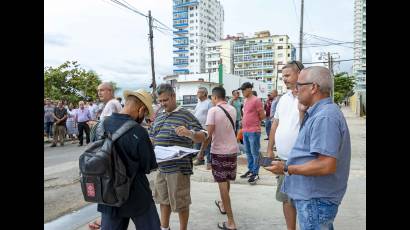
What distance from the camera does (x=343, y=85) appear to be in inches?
2601

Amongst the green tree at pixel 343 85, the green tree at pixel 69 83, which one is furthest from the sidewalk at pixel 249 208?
the green tree at pixel 343 85

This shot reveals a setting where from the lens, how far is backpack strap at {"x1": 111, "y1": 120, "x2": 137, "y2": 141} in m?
2.47

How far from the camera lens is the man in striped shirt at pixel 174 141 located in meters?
3.54

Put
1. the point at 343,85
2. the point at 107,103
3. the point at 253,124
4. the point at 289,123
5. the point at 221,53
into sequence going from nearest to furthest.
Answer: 1. the point at 289,123
2. the point at 107,103
3. the point at 253,124
4. the point at 343,85
5. the point at 221,53

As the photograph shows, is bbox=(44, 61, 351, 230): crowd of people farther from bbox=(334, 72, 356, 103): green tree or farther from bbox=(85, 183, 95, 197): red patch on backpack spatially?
bbox=(334, 72, 356, 103): green tree

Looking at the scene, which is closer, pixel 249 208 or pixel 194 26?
pixel 249 208

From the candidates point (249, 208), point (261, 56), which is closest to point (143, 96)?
point (249, 208)

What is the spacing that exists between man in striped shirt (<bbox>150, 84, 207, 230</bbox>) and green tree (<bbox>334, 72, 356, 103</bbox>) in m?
64.3

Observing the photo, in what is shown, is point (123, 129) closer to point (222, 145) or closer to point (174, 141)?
point (174, 141)

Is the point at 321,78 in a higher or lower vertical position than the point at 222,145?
higher

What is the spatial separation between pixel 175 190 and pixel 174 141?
50 cm

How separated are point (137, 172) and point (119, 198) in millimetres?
238

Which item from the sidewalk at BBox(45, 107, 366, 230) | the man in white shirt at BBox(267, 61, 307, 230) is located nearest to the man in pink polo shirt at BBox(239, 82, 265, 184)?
the sidewalk at BBox(45, 107, 366, 230)
